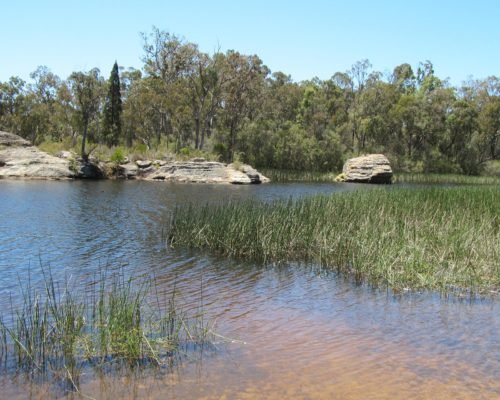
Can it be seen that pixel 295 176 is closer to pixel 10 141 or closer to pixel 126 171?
pixel 126 171

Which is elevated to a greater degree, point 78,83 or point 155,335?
point 78,83

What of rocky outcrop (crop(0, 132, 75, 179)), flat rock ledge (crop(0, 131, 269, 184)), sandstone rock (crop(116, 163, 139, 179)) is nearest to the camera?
rocky outcrop (crop(0, 132, 75, 179))

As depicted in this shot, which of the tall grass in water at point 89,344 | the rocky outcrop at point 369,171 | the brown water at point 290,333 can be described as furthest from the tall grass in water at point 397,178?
the tall grass in water at point 89,344

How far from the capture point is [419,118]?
63.4 meters

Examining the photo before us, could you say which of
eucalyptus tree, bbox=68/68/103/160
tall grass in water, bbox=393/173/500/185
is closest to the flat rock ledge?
eucalyptus tree, bbox=68/68/103/160

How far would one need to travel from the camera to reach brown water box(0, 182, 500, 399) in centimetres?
538

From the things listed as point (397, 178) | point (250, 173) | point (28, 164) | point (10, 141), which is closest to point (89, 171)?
point (28, 164)

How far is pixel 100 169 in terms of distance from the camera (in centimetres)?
3962

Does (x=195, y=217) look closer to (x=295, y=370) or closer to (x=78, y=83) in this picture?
(x=295, y=370)

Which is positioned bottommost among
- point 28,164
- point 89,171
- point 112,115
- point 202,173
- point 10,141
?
point 89,171

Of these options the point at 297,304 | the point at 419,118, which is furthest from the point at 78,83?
the point at 419,118

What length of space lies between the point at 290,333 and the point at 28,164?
3529cm

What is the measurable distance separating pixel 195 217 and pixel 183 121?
42.0 m

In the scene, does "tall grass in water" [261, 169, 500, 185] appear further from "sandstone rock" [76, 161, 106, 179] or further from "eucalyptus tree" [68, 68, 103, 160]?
"eucalyptus tree" [68, 68, 103, 160]
